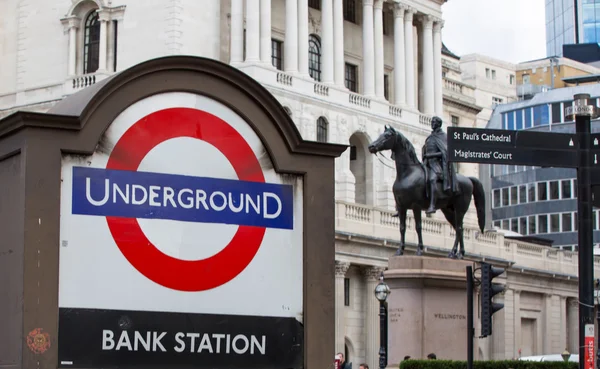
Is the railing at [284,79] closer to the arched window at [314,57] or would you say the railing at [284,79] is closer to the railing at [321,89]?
the railing at [321,89]

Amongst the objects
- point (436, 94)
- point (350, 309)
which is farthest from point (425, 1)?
point (350, 309)

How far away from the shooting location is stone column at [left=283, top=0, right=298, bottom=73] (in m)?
72.4

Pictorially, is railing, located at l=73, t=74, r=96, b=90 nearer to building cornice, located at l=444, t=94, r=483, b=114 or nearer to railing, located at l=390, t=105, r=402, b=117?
railing, located at l=390, t=105, r=402, b=117

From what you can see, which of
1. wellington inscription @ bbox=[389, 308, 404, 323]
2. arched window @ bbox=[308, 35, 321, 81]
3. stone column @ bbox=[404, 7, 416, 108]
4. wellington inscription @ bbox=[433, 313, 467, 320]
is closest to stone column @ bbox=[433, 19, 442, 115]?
stone column @ bbox=[404, 7, 416, 108]

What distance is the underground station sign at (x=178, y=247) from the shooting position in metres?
5.59

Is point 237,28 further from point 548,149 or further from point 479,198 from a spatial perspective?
point 548,149

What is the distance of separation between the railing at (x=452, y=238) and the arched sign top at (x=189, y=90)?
52.4 m

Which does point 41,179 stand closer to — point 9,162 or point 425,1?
point 9,162

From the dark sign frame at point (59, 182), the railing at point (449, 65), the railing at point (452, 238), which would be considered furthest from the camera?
the railing at point (449, 65)

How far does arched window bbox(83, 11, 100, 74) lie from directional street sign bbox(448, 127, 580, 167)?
2095 inches

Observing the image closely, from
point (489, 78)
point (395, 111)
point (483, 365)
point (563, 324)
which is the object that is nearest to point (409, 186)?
point (483, 365)

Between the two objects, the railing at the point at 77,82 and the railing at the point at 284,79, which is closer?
the railing at the point at 77,82

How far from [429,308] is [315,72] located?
170 feet

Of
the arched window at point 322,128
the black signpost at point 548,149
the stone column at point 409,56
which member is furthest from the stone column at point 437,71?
the black signpost at point 548,149
